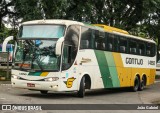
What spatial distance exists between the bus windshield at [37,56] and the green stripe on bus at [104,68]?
3.41 m

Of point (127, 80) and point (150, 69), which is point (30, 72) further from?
point (150, 69)

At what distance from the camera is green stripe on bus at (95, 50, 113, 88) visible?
70.1 ft

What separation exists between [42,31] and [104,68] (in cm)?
471

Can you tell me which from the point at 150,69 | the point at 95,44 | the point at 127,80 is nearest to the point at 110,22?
the point at 150,69

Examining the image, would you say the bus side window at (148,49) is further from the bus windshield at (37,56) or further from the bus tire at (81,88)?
the bus windshield at (37,56)

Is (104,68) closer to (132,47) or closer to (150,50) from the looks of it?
(132,47)

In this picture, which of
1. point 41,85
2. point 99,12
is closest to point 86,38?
point 41,85

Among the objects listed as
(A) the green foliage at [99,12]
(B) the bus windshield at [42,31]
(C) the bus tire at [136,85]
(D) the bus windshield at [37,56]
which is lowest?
(C) the bus tire at [136,85]

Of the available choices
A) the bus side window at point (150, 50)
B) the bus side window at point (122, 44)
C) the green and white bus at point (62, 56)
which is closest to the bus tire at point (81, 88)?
the green and white bus at point (62, 56)

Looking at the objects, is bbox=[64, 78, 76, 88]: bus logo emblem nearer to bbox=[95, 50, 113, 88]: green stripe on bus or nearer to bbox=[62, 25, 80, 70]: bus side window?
bbox=[62, 25, 80, 70]: bus side window

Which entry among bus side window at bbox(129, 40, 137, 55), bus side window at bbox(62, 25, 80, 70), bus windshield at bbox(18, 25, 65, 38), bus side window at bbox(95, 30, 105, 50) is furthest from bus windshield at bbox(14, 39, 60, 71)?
bus side window at bbox(129, 40, 137, 55)

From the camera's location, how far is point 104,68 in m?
22.2

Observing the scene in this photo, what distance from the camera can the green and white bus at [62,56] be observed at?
18125 millimetres

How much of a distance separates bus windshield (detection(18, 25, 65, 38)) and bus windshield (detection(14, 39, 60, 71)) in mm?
246
